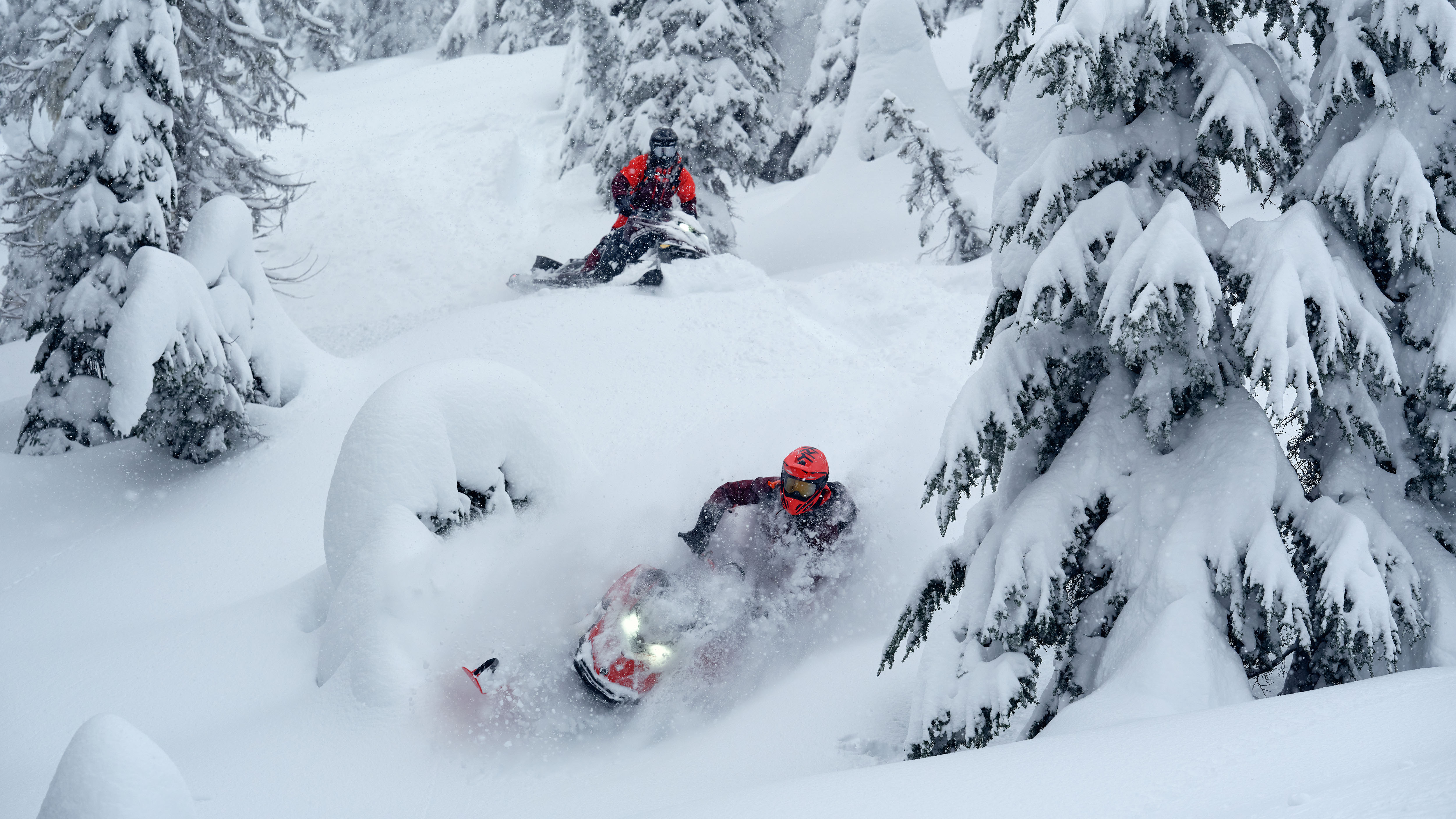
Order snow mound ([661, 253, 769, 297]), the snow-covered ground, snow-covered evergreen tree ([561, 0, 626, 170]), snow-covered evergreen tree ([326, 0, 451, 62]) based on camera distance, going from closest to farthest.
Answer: the snow-covered ground < snow mound ([661, 253, 769, 297]) < snow-covered evergreen tree ([561, 0, 626, 170]) < snow-covered evergreen tree ([326, 0, 451, 62])

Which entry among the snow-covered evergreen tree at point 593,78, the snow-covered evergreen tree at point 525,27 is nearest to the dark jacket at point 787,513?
the snow-covered evergreen tree at point 593,78

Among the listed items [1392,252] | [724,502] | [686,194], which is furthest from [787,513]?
[686,194]

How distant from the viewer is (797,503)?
6.55 metres

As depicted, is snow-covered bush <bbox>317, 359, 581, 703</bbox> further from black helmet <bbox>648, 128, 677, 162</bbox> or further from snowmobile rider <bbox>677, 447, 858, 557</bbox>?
black helmet <bbox>648, 128, 677, 162</bbox>

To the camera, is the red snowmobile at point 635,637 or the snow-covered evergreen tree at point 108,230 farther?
the snow-covered evergreen tree at point 108,230

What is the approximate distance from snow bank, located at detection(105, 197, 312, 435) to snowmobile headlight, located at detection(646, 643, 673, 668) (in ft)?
18.6

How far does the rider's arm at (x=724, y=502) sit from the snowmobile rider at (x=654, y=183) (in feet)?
20.2

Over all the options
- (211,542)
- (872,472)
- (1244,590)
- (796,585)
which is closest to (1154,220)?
(1244,590)

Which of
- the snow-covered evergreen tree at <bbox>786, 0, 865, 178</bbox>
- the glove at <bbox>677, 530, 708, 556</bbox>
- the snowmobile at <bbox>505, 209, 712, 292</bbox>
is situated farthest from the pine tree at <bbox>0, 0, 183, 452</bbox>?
the snow-covered evergreen tree at <bbox>786, 0, 865, 178</bbox>

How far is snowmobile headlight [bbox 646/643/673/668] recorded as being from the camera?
559 cm

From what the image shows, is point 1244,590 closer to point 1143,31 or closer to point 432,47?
point 1143,31

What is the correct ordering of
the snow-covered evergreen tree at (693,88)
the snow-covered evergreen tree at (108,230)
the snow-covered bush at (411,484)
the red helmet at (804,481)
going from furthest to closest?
1. the snow-covered evergreen tree at (693,88)
2. the snow-covered evergreen tree at (108,230)
3. the red helmet at (804,481)
4. the snow-covered bush at (411,484)

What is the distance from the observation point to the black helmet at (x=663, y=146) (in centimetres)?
1238

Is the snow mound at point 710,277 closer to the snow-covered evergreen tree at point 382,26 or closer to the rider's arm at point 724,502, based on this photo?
the rider's arm at point 724,502
